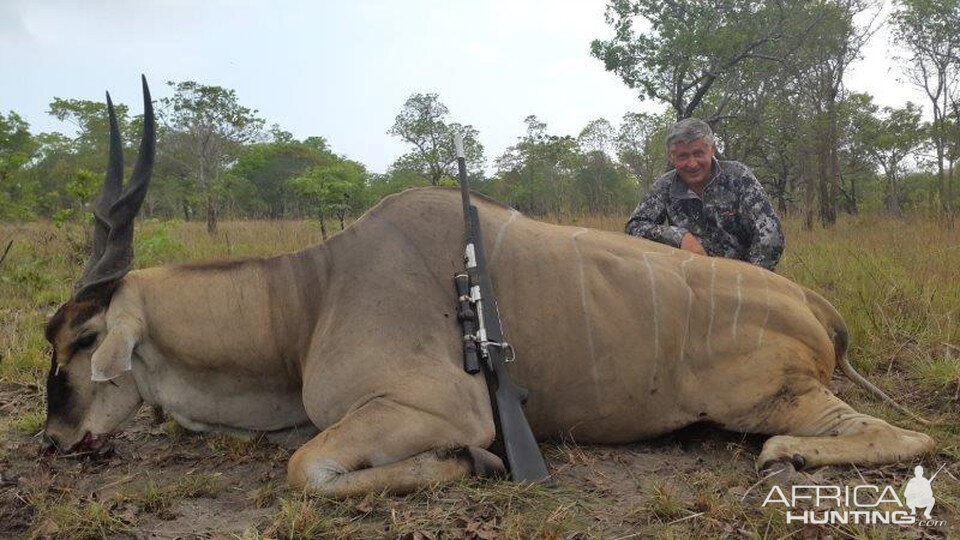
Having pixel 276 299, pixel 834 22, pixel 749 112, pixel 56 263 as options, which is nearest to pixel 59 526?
pixel 276 299

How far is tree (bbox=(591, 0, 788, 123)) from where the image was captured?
41.7ft

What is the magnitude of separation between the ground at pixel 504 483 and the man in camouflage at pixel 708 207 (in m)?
0.72

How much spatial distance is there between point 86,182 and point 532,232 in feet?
21.8

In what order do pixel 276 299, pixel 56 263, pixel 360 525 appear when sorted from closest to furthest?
1. pixel 360 525
2. pixel 276 299
3. pixel 56 263

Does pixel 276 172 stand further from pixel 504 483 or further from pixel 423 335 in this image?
pixel 504 483

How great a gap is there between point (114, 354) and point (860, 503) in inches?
106

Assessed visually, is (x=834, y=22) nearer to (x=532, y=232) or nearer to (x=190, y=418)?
(x=532, y=232)

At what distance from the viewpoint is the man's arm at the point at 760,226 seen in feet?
13.9

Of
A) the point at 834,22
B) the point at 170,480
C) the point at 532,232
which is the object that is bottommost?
the point at 170,480

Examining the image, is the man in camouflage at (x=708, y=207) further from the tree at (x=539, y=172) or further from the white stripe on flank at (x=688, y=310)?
the tree at (x=539, y=172)

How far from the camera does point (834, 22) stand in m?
16.0

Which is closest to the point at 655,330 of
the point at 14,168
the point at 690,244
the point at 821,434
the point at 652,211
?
the point at 821,434

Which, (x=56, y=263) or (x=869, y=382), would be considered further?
(x=56, y=263)

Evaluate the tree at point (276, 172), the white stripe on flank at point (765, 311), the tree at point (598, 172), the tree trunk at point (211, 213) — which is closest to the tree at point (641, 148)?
the tree at point (598, 172)
